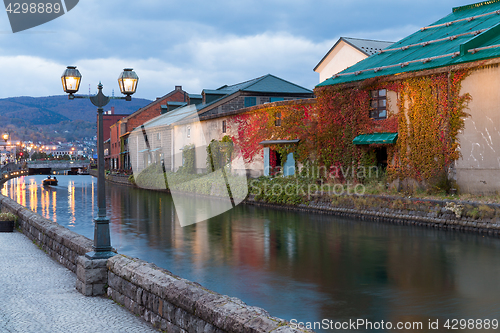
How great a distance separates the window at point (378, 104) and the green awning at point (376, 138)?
110 centimetres

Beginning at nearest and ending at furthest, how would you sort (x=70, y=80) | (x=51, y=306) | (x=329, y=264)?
1. (x=51, y=306)
2. (x=70, y=80)
3. (x=329, y=264)

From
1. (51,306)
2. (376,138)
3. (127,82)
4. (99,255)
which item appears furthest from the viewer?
(376,138)

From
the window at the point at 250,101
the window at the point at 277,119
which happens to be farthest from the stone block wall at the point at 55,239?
the window at the point at 250,101

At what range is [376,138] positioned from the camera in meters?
24.2

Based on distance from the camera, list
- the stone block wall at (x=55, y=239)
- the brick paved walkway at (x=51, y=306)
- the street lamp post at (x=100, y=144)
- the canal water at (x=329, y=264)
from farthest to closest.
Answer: the stone block wall at (x=55, y=239), the canal water at (x=329, y=264), the street lamp post at (x=100, y=144), the brick paved walkway at (x=51, y=306)

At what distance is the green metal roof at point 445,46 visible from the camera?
67.0 feet

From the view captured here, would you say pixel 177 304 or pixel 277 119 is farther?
pixel 277 119

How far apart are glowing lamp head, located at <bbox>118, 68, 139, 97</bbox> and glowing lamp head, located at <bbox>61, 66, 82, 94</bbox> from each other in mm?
945

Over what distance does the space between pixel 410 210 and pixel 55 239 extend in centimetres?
1352

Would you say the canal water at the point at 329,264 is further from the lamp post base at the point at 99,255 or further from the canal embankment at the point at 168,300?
the lamp post base at the point at 99,255

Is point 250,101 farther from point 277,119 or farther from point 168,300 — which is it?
point 168,300

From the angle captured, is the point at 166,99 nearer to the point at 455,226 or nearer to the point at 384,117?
the point at 384,117

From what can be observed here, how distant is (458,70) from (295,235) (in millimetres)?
10397

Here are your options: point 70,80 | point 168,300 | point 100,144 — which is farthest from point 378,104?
point 168,300
